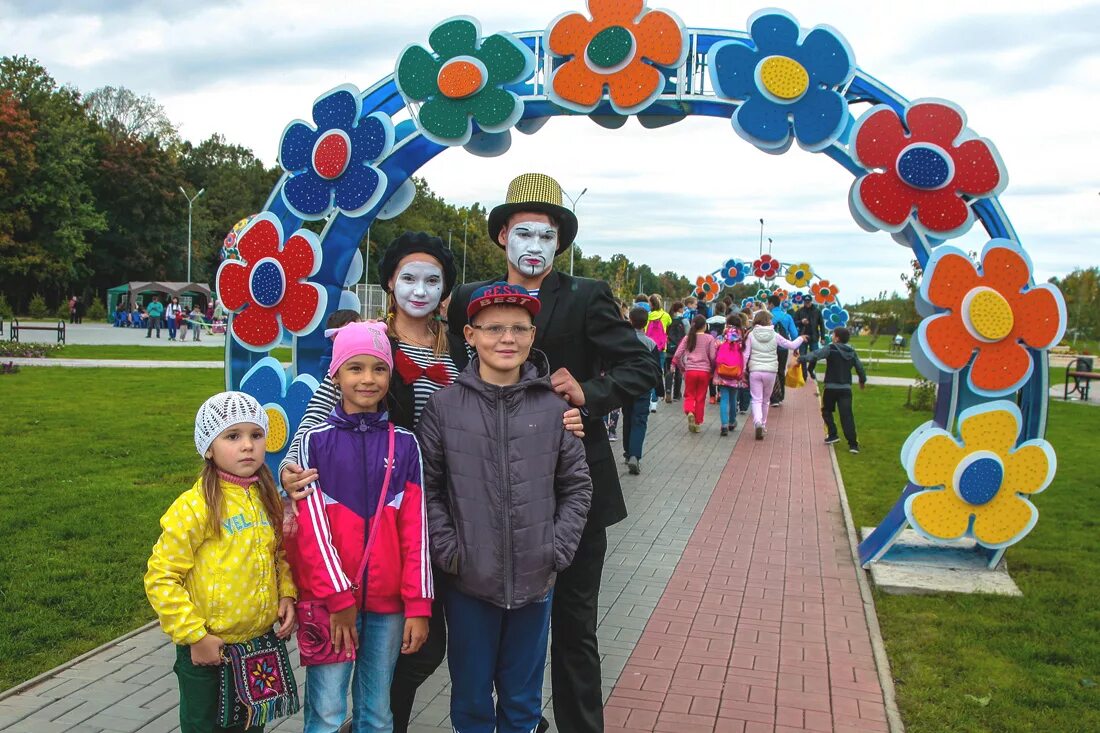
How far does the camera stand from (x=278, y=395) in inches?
266

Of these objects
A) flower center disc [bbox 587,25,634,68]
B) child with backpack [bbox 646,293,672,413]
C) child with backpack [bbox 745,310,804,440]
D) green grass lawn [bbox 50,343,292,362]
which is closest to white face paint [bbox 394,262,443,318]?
flower center disc [bbox 587,25,634,68]

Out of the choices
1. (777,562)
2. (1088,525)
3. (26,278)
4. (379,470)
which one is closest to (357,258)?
(777,562)

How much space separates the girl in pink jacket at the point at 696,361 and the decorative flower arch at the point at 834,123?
648 cm

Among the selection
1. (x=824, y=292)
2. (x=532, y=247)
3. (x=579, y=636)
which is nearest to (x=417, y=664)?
(x=579, y=636)

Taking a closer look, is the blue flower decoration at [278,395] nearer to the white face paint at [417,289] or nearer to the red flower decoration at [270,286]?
the red flower decoration at [270,286]

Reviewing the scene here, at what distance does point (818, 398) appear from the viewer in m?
19.8

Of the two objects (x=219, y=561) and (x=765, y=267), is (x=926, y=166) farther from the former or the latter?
(x=765, y=267)

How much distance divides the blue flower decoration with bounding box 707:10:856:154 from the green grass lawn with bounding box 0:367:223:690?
4.73m

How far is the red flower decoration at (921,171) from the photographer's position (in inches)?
229

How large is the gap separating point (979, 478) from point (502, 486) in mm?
4225

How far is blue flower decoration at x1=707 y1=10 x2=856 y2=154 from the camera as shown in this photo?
584cm

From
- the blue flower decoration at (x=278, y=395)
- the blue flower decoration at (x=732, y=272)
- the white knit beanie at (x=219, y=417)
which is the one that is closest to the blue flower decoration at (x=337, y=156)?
the blue flower decoration at (x=278, y=395)

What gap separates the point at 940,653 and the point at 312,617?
11.7 feet

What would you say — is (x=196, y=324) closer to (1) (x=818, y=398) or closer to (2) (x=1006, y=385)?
(1) (x=818, y=398)
